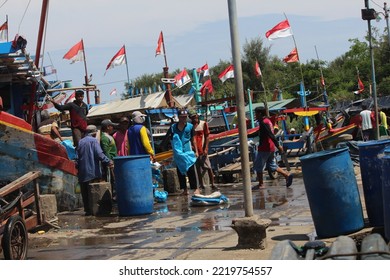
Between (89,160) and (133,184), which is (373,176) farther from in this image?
(89,160)

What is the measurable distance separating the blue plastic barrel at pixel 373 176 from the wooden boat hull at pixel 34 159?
18.5ft

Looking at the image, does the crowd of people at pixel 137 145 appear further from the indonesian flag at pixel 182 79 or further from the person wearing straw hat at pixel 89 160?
the indonesian flag at pixel 182 79

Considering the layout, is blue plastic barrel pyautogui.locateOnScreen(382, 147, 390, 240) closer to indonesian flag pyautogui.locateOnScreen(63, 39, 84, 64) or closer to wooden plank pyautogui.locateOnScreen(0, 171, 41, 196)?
wooden plank pyautogui.locateOnScreen(0, 171, 41, 196)

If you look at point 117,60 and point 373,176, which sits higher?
point 117,60

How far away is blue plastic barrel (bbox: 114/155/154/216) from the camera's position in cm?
1012

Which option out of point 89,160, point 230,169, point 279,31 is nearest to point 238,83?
point 89,160

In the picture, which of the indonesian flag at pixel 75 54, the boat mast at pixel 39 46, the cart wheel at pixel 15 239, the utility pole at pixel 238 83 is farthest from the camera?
the indonesian flag at pixel 75 54

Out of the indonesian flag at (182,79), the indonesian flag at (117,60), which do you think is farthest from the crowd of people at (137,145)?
the indonesian flag at (182,79)

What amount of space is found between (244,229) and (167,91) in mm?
16609

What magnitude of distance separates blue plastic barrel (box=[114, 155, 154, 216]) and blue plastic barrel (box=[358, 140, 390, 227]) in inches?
153

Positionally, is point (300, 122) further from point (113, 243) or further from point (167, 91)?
point (113, 243)

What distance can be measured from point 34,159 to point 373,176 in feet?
19.3

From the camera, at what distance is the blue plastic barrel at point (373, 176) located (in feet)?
23.3

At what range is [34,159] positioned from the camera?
10992mm
